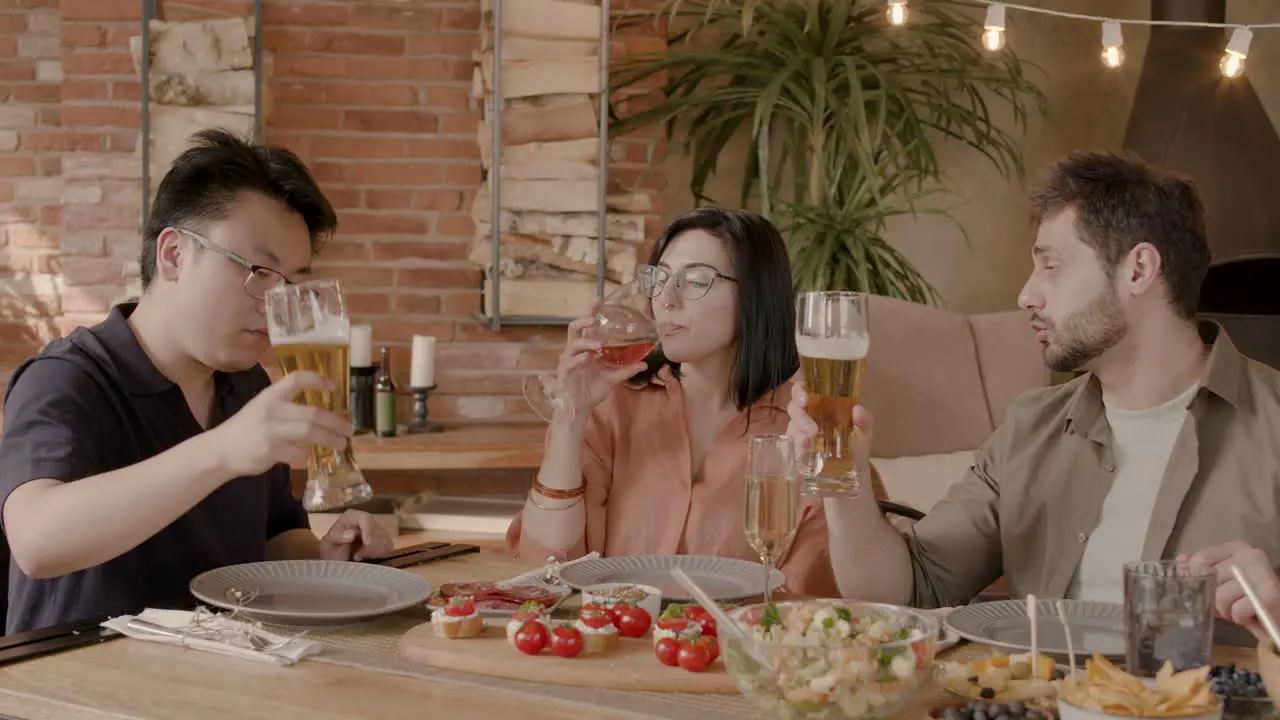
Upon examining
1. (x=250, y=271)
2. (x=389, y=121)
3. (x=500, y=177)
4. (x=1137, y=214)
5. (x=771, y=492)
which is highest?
(x=389, y=121)

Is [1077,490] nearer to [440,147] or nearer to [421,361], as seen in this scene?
[421,361]

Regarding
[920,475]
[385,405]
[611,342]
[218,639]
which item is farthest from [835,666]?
[385,405]

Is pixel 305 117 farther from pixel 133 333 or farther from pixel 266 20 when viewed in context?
pixel 133 333

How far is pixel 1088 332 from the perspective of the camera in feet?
6.98

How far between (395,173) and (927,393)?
1.72 metres

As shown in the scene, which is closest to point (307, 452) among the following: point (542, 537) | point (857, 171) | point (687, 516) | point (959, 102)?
point (542, 537)

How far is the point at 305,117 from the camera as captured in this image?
4164mm

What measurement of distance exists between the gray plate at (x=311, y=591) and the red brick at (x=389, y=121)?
2540 mm

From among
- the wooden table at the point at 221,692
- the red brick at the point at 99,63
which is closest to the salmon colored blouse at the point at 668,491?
the wooden table at the point at 221,692

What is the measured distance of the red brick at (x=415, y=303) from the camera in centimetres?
425

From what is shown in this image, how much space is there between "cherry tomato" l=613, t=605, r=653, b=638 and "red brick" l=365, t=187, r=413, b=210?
2.84 metres

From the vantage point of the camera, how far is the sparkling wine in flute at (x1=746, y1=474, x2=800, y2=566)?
1563 mm

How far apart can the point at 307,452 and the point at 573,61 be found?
106 inches

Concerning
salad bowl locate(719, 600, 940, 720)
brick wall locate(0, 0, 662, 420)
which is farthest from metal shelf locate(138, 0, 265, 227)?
salad bowl locate(719, 600, 940, 720)
